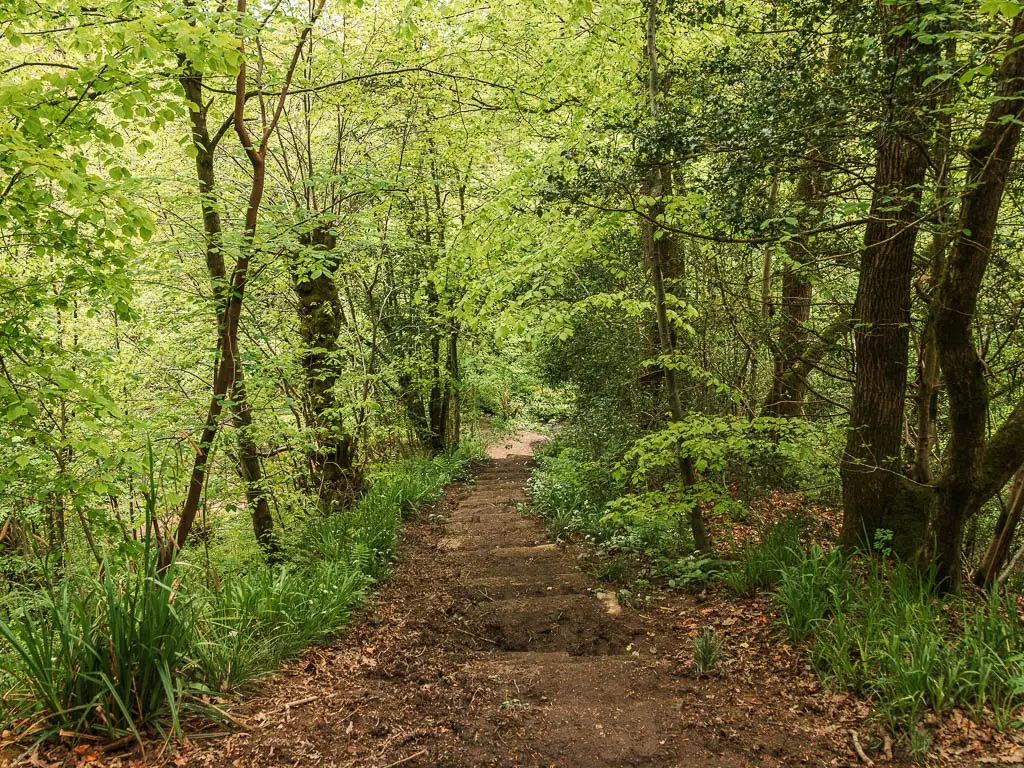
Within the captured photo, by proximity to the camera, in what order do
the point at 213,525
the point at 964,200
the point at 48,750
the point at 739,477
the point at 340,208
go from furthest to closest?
the point at 340,208, the point at 739,477, the point at 213,525, the point at 964,200, the point at 48,750

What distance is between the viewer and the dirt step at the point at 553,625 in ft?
13.8

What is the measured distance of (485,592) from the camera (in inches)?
209

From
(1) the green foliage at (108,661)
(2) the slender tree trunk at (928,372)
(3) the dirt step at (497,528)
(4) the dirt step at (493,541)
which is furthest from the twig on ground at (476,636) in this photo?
(2) the slender tree trunk at (928,372)

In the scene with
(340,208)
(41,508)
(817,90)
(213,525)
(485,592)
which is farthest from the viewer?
(340,208)

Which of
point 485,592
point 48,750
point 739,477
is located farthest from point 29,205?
point 739,477

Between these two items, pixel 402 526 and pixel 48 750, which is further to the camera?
pixel 402 526

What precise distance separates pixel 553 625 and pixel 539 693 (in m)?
1.05

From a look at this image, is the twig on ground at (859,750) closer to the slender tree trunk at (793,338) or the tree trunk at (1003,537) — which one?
the tree trunk at (1003,537)

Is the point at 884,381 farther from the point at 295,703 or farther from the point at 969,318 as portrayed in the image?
the point at 295,703

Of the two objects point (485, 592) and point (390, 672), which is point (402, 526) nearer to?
point (485, 592)

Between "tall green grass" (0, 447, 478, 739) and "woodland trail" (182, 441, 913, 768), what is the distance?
8.8 inches

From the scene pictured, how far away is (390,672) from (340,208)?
259 inches

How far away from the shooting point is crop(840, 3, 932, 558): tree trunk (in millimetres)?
4054

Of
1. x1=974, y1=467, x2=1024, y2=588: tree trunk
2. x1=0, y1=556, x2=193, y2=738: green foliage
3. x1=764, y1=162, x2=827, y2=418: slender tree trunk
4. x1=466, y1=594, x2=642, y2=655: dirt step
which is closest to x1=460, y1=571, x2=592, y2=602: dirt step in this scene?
x1=466, y1=594, x2=642, y2=655: dirt step
